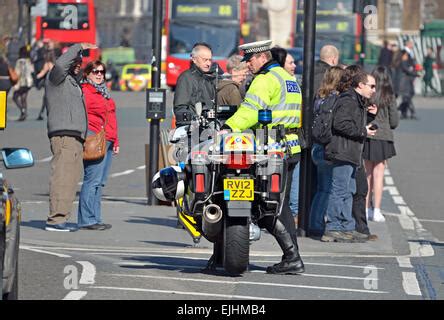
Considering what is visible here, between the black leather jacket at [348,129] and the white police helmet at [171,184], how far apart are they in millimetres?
2837

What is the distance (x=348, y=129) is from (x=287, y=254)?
2671 millimetres

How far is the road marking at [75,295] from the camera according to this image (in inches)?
387

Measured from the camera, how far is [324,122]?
45.3ft

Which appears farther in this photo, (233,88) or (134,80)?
(134,80)

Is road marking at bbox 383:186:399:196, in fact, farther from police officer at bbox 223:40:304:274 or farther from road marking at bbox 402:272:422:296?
police officer at bbox 223:40:304:274

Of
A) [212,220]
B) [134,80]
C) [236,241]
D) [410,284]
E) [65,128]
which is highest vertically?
[65,128]

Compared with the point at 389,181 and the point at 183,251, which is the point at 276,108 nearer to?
the point at 183,251

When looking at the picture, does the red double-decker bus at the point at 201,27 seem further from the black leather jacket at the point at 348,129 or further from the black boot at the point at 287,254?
the black boot at the point at 287,254

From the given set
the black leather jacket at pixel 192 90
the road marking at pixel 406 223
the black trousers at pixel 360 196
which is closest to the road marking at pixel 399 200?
the road marking at pixel 406 223

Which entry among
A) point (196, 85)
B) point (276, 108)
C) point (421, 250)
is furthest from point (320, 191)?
point (276, 108)

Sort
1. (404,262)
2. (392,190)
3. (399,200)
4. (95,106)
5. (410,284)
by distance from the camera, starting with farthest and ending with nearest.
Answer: (392,190) < (399,200) < (95,106) < (404,262) < (410,284)

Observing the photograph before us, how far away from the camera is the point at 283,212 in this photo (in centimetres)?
1151

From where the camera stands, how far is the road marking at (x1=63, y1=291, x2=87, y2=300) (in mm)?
9836

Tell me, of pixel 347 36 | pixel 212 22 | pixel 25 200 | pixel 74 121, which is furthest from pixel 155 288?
pixel 347 36
